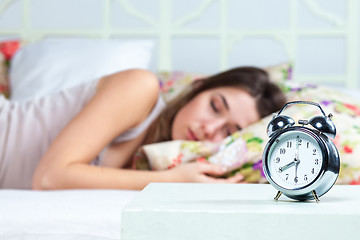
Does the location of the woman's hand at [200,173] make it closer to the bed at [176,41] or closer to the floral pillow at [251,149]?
the floral pillow at [251,149]

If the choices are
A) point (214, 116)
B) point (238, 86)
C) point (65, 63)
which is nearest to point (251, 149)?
point (214, 116)

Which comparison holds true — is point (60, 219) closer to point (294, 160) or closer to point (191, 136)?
point (294, 160)

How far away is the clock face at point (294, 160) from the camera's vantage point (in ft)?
2.34

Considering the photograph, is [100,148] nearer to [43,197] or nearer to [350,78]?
[43,197]

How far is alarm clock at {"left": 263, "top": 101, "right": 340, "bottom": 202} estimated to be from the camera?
0.70 m

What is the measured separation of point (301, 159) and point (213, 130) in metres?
0.87

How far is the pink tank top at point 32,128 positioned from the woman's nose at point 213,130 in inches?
10.0

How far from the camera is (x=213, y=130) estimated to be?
5.21ft

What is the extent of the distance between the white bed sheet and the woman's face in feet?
1.83

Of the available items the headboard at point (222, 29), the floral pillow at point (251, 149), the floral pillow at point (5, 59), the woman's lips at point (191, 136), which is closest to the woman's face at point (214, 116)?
the woman's lips at point (191, 136)

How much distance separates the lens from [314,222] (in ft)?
1.97

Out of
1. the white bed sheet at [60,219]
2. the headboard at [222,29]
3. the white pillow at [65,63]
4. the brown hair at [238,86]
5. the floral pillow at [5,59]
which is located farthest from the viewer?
the headboard at [222,29]

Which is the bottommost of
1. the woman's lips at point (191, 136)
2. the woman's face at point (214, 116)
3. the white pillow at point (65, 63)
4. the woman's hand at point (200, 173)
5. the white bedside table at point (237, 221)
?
the woman's hand at point (200, 173)

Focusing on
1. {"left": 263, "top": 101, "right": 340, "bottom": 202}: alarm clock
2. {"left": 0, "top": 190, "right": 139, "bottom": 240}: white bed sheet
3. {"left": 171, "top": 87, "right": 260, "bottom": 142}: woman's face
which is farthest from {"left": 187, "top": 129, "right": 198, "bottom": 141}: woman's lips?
{"left": 263, "top": 101, "right": 340, "bottom": 202}: alarm clock
